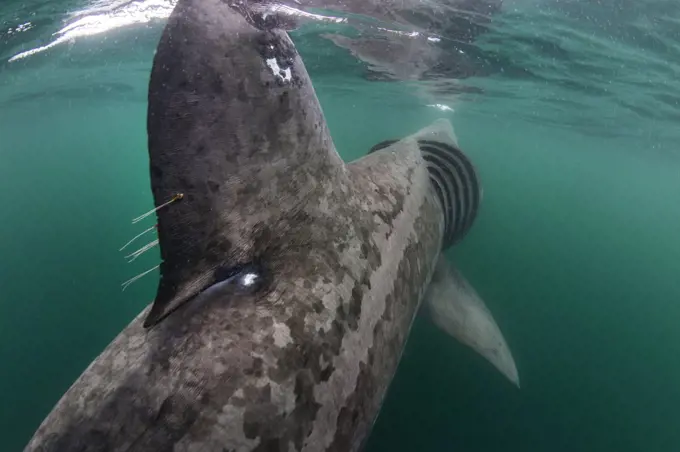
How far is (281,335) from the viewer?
6.12 ft

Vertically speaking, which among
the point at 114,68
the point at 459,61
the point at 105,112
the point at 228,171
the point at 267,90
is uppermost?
the point at 267,90

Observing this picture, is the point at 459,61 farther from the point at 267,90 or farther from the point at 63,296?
the point at 63,296

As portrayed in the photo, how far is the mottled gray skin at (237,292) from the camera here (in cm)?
160

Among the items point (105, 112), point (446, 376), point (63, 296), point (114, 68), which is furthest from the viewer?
point (105, 112)

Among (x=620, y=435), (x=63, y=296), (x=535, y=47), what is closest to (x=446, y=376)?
(x=620, y=435)

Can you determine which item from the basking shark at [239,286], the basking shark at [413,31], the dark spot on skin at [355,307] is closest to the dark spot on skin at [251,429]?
the basking shark at [239,286]

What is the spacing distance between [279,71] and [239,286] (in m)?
1.09

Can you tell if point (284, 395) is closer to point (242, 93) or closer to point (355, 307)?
point (355, 307)

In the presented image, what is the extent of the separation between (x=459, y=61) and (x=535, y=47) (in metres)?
2.53

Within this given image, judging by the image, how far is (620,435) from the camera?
9.09m

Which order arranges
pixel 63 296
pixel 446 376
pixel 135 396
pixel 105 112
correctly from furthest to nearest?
pixel 105 112, pixel 63 296, pixel 446 376, pixel 135 396

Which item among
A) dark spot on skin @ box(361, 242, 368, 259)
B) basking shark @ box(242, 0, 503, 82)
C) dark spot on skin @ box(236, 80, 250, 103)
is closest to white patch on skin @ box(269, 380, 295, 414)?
dark spot on skin @ box(361, 242, 368, 259)

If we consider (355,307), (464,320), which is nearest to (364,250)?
(355,307)

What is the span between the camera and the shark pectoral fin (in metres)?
4.73
